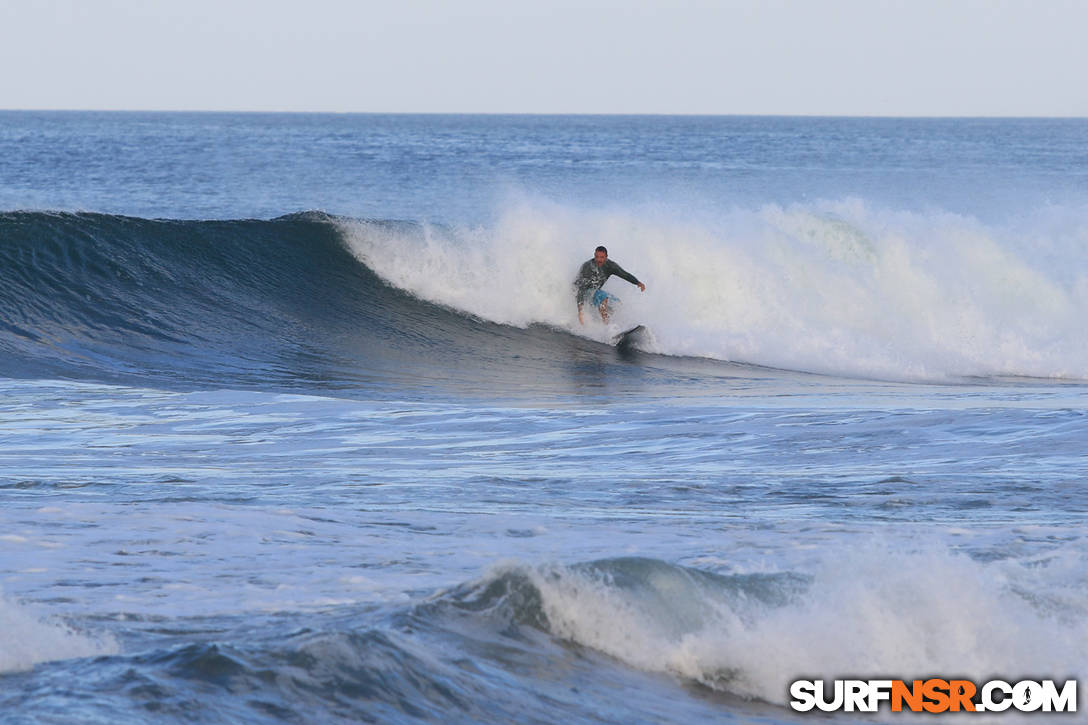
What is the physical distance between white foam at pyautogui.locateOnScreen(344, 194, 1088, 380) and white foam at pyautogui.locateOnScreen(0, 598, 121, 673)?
11.8m

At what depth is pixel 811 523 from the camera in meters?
6.72

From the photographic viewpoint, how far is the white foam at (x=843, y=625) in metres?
4.68

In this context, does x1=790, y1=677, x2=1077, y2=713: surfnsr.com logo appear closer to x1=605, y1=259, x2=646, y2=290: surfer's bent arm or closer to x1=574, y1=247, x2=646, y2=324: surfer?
x1=605, y1=259, x2=646, y2=290: surfer's bent arm

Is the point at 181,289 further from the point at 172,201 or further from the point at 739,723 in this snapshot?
Result: the point at 172,201

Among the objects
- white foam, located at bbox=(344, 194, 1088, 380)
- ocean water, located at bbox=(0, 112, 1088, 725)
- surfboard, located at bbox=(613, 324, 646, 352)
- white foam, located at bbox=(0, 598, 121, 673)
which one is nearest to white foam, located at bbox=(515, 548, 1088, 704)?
ocean water, located at bbox=(0, 112, 1088, 725)

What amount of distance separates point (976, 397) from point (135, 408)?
710 cm

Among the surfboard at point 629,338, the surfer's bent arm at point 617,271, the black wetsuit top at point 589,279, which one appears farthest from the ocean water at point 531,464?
the surfer's bent arm at point 617,271

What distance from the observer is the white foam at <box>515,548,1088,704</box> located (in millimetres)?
4680

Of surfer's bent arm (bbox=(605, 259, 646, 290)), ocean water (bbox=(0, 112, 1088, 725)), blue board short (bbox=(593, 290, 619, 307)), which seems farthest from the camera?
blue board short (bbox=(593, 290, 619, 307))

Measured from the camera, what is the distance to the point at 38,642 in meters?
4.53

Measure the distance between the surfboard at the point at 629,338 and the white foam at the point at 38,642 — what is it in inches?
463

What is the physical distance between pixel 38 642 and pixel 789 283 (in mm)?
15148

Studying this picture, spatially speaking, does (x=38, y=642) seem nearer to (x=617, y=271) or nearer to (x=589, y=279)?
(x=617, y=271)

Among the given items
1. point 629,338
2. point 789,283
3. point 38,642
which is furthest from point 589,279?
point 38,642
